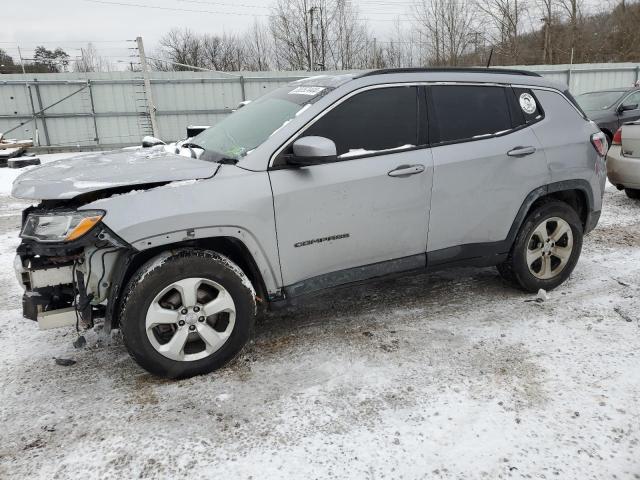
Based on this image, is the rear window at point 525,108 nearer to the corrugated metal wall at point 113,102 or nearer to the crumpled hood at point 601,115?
the crumpled hood at point 601,115

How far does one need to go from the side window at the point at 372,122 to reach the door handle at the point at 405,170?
0.53ft

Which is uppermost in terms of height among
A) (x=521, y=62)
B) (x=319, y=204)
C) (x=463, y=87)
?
(x=521, y=62)

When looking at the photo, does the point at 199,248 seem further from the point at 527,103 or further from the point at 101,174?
the point at 527,103

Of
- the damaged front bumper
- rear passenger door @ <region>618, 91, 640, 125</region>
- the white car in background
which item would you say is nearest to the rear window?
the damaged front bumper

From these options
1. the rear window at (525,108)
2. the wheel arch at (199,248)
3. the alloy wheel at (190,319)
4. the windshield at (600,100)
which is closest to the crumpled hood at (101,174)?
the wheel arch at (199,248)

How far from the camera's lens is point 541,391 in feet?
9.27

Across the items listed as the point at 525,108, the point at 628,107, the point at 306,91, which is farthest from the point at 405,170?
the point at 628,107

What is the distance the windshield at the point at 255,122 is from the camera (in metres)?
3.29

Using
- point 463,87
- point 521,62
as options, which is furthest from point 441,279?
point 521,62

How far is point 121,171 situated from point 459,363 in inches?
93.4

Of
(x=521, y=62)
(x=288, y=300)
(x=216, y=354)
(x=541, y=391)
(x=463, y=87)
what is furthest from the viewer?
(x=521, y=62)

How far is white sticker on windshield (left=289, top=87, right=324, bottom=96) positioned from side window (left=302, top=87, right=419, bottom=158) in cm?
25

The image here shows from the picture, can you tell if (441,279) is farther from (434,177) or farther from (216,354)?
(216,354)

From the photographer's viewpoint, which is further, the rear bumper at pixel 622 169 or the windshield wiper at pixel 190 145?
the rear bumper at pixel 622 169
